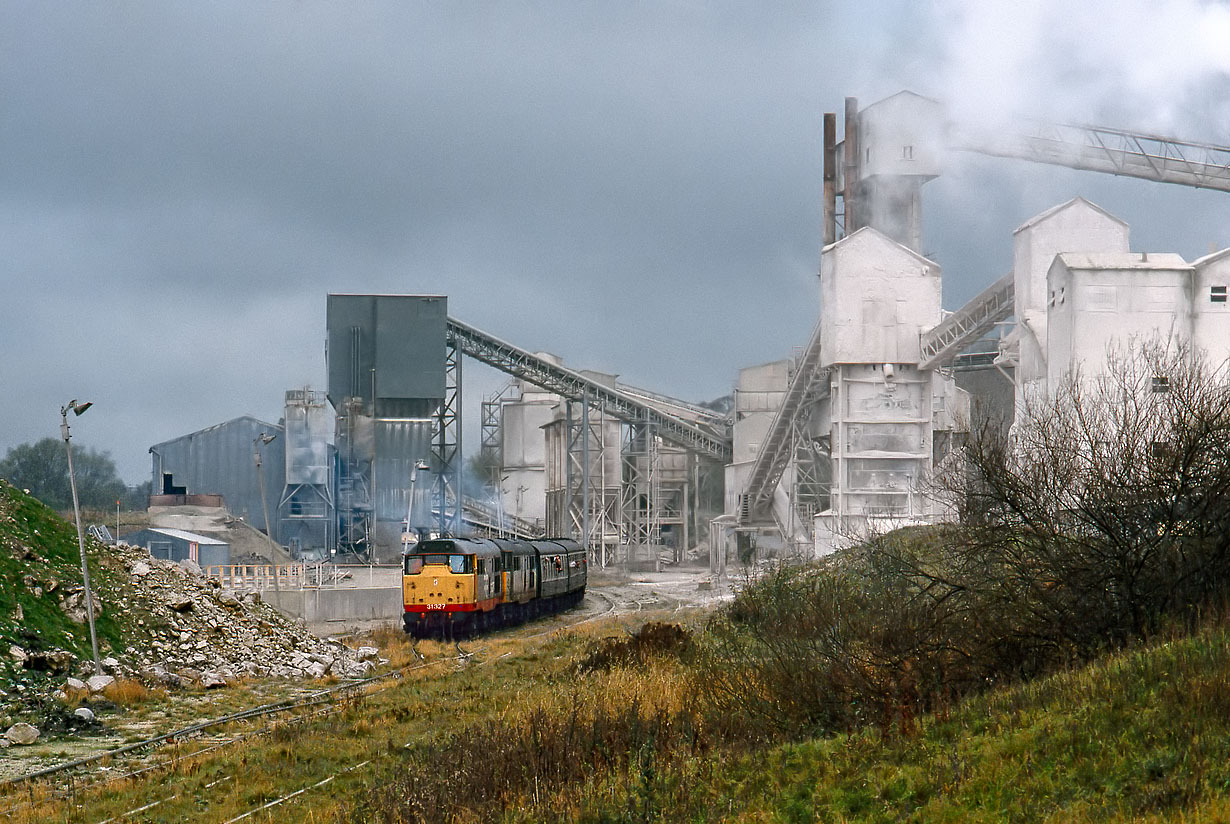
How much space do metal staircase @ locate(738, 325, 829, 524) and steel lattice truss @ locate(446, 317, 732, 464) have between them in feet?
22.0

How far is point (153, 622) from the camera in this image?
2603cm

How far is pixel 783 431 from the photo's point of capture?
5881cm

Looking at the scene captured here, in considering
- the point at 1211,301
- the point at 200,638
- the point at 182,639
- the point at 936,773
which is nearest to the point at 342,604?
the point at 200,638

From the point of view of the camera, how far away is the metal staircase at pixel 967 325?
43.7 metres

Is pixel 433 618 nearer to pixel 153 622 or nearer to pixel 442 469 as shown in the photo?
pixel 153 622

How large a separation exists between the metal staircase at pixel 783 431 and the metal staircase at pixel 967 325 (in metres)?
4.88

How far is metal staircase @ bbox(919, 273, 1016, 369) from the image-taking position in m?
43.7

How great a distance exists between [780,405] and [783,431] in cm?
144

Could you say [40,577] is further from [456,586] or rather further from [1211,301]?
[1211,301]

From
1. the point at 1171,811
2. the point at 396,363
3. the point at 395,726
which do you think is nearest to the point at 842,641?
the point at 1171,811

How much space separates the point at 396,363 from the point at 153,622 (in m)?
32.3

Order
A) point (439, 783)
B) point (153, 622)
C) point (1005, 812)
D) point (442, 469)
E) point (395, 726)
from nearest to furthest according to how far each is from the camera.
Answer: point (1005, 812) < point (439, 783) < point (395, 726) < point (153, 622) < point (442, 469)

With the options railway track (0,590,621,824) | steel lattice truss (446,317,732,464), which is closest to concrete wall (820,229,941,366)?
steel lattice truss (446,317,732,464)

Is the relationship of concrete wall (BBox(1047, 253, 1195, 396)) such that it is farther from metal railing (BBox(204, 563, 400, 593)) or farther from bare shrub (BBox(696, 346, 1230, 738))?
metal railing (BBox(204, 563, 400, 593))
